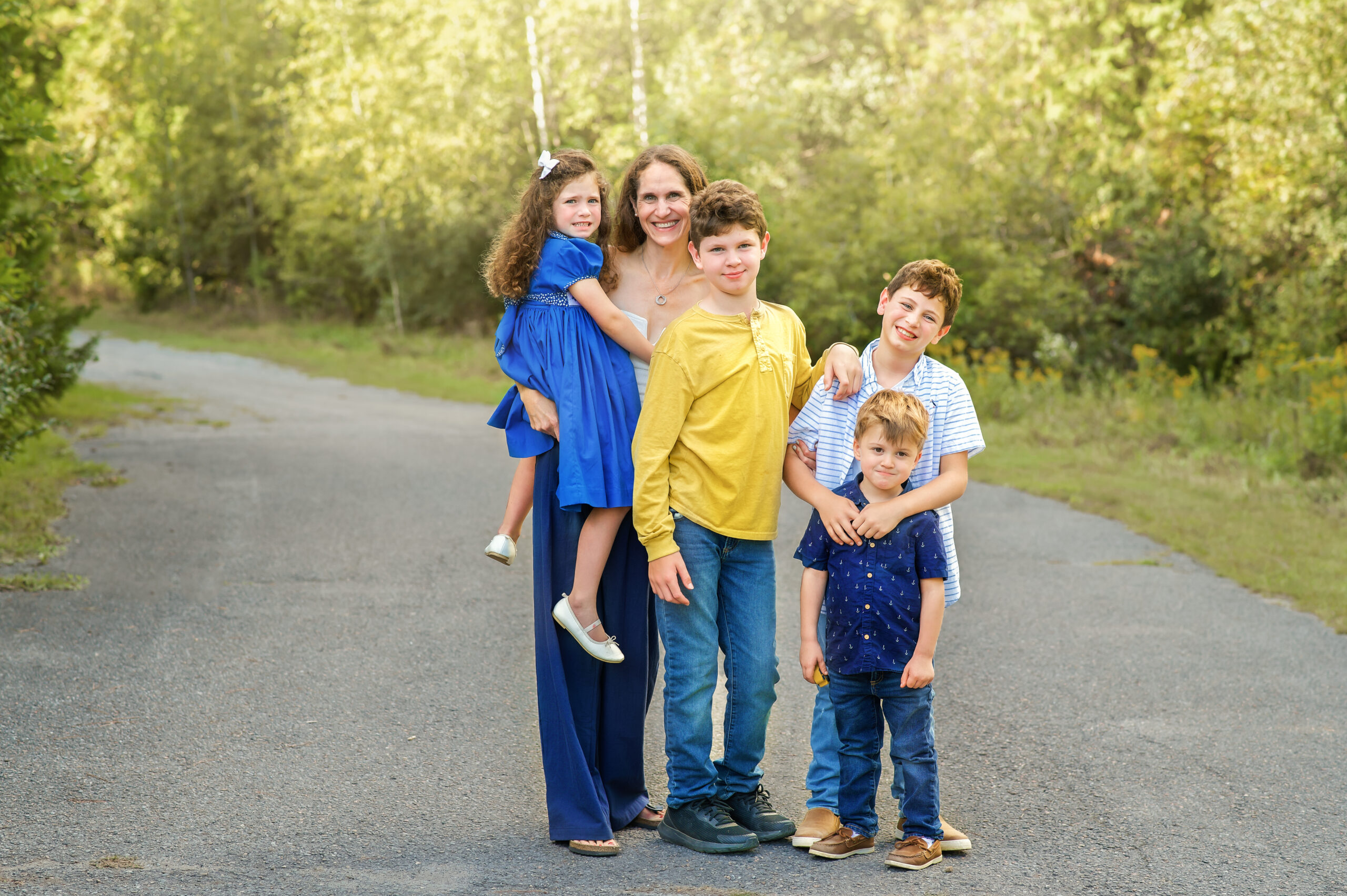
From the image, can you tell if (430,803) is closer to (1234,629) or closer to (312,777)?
(312,777)

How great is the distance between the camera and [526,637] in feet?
19.5

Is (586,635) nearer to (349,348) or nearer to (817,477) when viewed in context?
(817,477)

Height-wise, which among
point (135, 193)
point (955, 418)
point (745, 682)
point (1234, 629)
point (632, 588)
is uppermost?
point (135, 193)

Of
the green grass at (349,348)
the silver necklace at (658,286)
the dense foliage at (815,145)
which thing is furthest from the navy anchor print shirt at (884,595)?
the green grass at (349,348)

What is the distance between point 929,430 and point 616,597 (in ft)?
3.58

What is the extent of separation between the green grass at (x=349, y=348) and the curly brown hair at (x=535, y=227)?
524 inches

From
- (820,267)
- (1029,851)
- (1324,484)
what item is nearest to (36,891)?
(1029,851)

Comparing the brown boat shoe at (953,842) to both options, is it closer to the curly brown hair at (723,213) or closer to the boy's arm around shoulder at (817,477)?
the boy's arm around shoulder at (817,477)

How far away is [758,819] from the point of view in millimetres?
3623

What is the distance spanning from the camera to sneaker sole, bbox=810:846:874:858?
3447 mm

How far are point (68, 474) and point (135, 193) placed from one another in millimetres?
28679

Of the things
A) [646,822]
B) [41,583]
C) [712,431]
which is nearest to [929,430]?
[712,431]

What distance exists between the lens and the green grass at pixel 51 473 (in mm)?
7336

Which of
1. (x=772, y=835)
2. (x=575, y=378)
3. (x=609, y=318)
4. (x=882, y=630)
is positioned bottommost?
(x=772, y=835)
